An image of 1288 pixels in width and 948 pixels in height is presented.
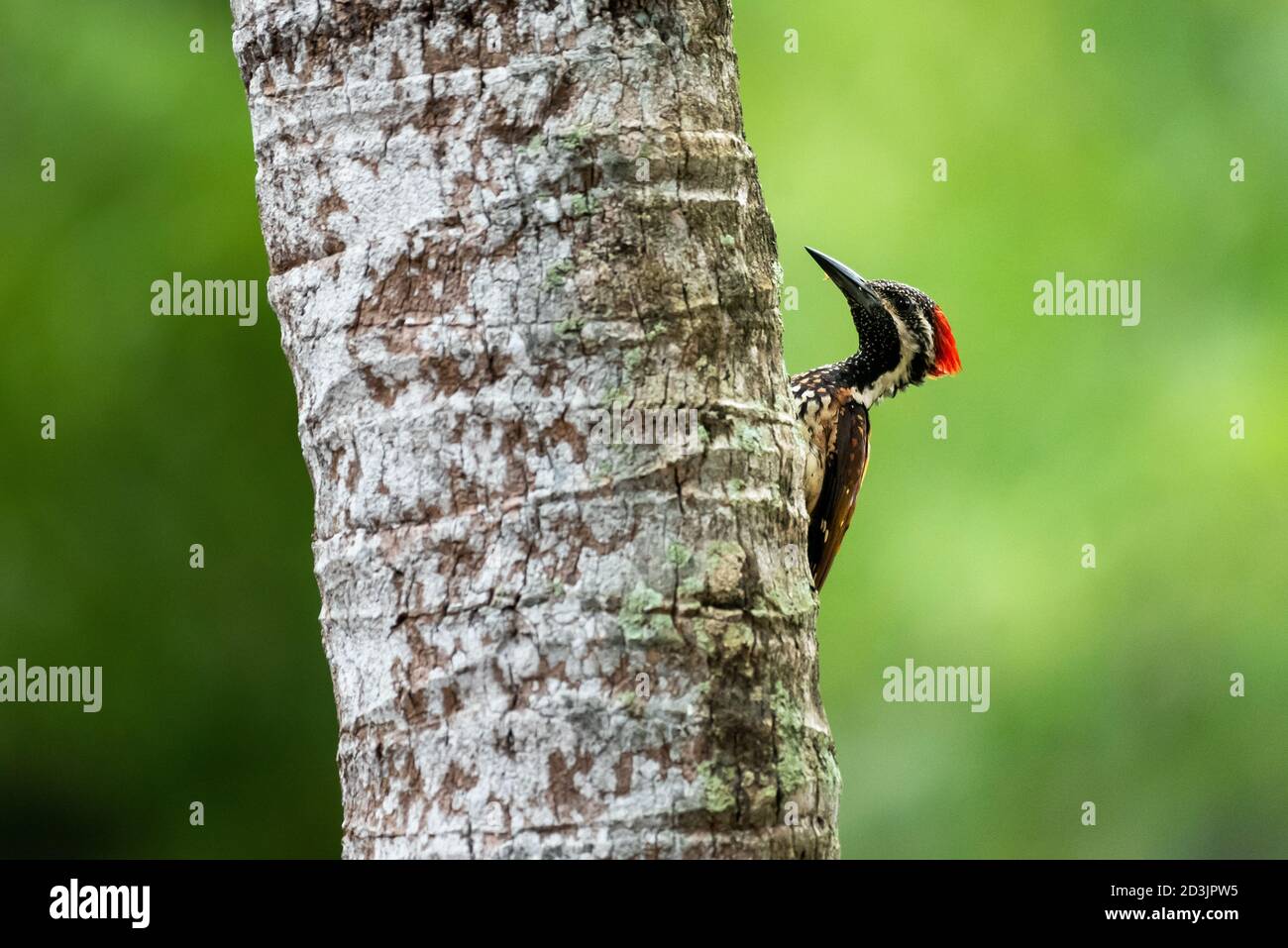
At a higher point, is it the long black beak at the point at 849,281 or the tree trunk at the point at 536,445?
the long black beak at the point at 849,281

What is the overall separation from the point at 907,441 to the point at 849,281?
3.46 meters

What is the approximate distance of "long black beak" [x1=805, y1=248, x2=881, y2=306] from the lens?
4.44m

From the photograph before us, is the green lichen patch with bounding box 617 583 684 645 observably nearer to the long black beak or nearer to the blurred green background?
the long black beak

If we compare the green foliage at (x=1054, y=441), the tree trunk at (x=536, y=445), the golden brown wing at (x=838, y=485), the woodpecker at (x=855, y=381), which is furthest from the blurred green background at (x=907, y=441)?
the tree trunk at (x=536, y=445)

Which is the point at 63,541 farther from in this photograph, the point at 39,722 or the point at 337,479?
the point at 337,479

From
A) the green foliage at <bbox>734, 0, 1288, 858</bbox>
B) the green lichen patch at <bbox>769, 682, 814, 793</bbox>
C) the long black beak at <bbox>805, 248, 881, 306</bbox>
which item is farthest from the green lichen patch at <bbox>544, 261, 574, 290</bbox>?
the green foliage at <bbox>734, 0, 1288, 858</bbox>

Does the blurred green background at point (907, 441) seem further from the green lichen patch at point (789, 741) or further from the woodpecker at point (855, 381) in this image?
the green lichen patch at point (789, 741)

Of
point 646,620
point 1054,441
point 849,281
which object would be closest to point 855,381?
point 849,281

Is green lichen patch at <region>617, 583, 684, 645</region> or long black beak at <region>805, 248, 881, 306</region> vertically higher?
long black beak at <region>805, 248, 881, 306</region>

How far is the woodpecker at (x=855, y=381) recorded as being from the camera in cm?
433

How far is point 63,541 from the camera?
23.1 feet

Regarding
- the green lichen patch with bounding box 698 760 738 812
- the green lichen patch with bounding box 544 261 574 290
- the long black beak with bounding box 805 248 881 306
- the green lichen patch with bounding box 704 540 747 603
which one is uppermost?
the long black beak with bounding box 805 248 881 306

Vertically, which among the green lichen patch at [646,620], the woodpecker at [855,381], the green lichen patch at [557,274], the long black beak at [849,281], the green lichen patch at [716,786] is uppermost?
the long black beak at [849,281]
